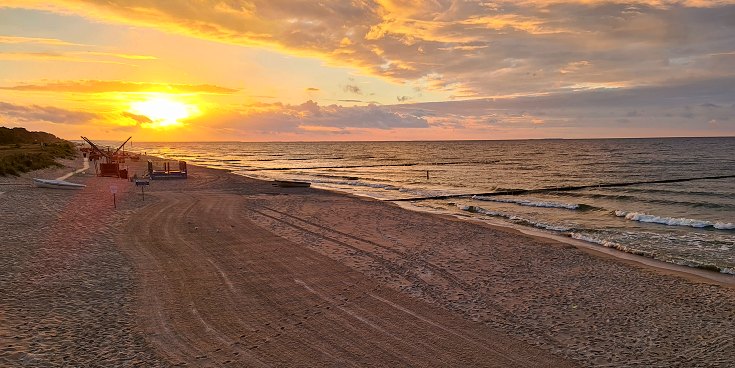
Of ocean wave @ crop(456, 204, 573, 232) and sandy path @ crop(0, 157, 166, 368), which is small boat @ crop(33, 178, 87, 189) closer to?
sandy path @ crop(0, 157, 166, 368)

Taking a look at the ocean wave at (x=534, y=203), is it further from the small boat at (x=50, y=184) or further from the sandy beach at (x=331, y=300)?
the small boat at (x=50, y=184)

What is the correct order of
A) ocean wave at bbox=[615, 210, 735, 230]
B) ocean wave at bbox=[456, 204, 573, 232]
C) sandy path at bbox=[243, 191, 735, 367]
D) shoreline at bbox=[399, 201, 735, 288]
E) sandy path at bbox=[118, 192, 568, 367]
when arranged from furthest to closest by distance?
ocean wave at bbox=[615, 210, 735, 230], ocean wave at bbox=[456, 204, 573, 232], shoreline at bbox=[399, 201, 735, 288], sandy path at bbox=[243, 191, 735, 367], sandy path at bbox=[118, 192, 568, 367]

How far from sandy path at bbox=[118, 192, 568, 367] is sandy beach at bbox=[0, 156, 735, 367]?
46 mm

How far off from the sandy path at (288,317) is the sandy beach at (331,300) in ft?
0.15

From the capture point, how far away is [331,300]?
1143 centimetres

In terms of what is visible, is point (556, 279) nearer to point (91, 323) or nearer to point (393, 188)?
point (91, 323)

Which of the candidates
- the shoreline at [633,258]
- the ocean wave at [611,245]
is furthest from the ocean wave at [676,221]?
the shoreline at [633,258]

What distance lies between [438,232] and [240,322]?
504 inches

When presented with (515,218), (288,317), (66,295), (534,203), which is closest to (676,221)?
(515,218)

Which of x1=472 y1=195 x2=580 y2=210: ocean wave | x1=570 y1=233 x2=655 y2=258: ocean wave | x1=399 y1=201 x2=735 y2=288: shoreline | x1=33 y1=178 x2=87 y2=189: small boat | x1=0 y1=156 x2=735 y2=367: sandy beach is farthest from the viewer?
x1=472 y1=195 x2=580 y2=210: ocean wave

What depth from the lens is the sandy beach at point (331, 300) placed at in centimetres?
868

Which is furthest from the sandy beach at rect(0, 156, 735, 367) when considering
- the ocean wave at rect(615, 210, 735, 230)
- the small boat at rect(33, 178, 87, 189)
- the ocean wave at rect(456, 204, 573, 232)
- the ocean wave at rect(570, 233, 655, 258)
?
the small boat at rect(33, 178, 87, 189)

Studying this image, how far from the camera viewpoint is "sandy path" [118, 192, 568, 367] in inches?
338

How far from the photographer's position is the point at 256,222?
22.1 m
